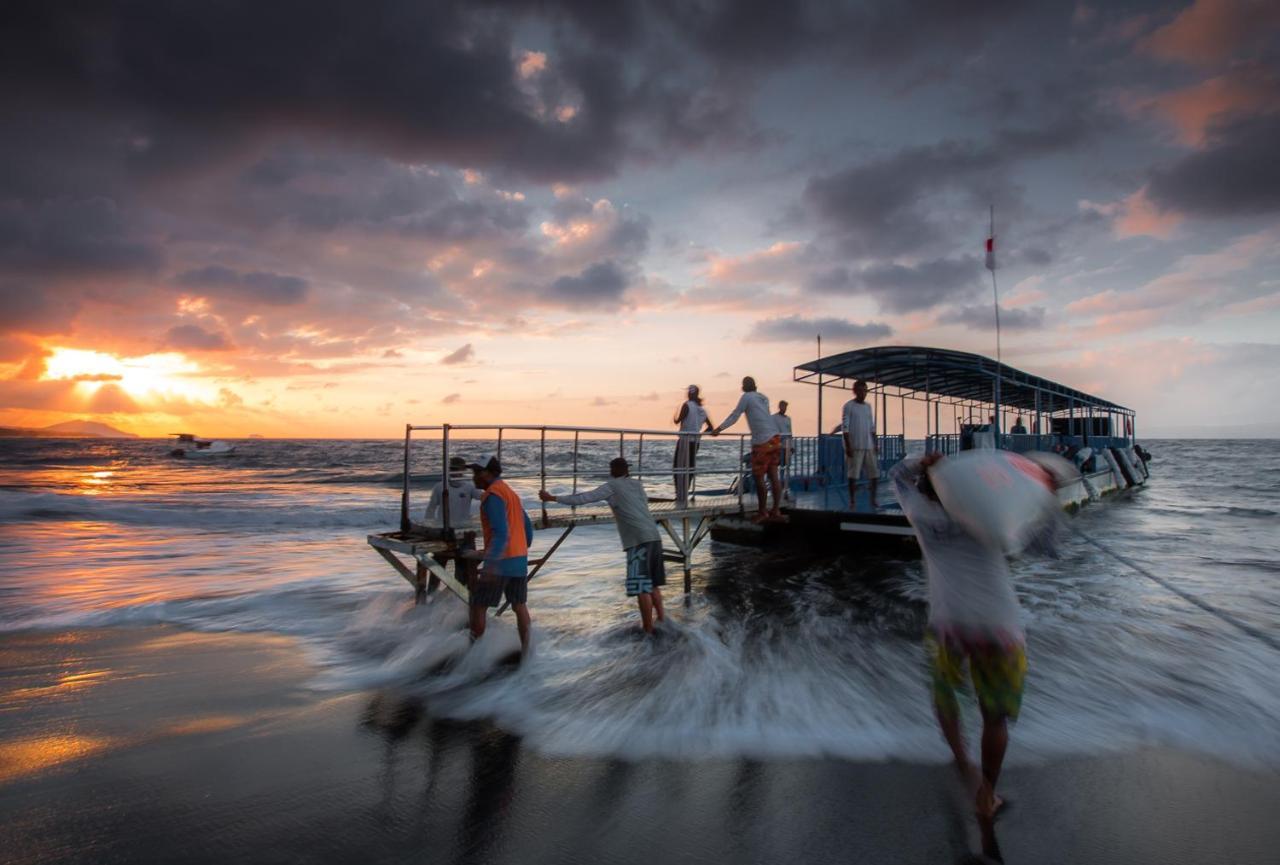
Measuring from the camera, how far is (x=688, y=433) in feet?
34.7

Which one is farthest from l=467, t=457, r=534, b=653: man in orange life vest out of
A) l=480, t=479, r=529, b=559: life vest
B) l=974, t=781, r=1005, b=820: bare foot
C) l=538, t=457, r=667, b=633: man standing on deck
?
l=974, t=781, r=1005, b=820: bare foot

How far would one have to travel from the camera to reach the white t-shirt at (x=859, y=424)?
461 inches

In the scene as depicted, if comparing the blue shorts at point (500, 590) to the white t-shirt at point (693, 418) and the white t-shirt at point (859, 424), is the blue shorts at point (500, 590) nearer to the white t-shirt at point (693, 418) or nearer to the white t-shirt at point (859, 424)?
the white t-shirt at point (693, 418)

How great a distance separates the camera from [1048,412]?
2727cm

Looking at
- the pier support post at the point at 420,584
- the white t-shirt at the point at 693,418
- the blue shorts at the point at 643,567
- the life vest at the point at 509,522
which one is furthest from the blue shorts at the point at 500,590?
the white t-shirt at the point at 693,418

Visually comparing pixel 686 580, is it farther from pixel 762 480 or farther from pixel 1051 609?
pixel 1051 609

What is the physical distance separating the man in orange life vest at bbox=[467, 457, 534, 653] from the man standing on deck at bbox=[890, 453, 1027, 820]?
13.6 feet

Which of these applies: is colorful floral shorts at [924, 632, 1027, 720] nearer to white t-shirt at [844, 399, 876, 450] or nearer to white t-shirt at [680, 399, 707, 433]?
white t-shirt at [680, 399, 707, 433]

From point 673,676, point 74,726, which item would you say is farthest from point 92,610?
point 673,676

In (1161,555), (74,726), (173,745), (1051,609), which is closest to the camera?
(173,745)

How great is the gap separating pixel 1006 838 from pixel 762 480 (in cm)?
687

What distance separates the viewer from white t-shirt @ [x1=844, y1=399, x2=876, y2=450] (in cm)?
1170

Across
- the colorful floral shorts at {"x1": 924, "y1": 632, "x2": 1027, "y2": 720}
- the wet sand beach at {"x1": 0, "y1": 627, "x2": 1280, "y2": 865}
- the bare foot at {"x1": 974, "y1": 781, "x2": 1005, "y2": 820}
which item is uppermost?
the colorful floral shorts at {"x1": 924, "y1": 632, "x2": 1027, "y2": 720}

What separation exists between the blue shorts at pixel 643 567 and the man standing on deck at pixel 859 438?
5.33 metres
